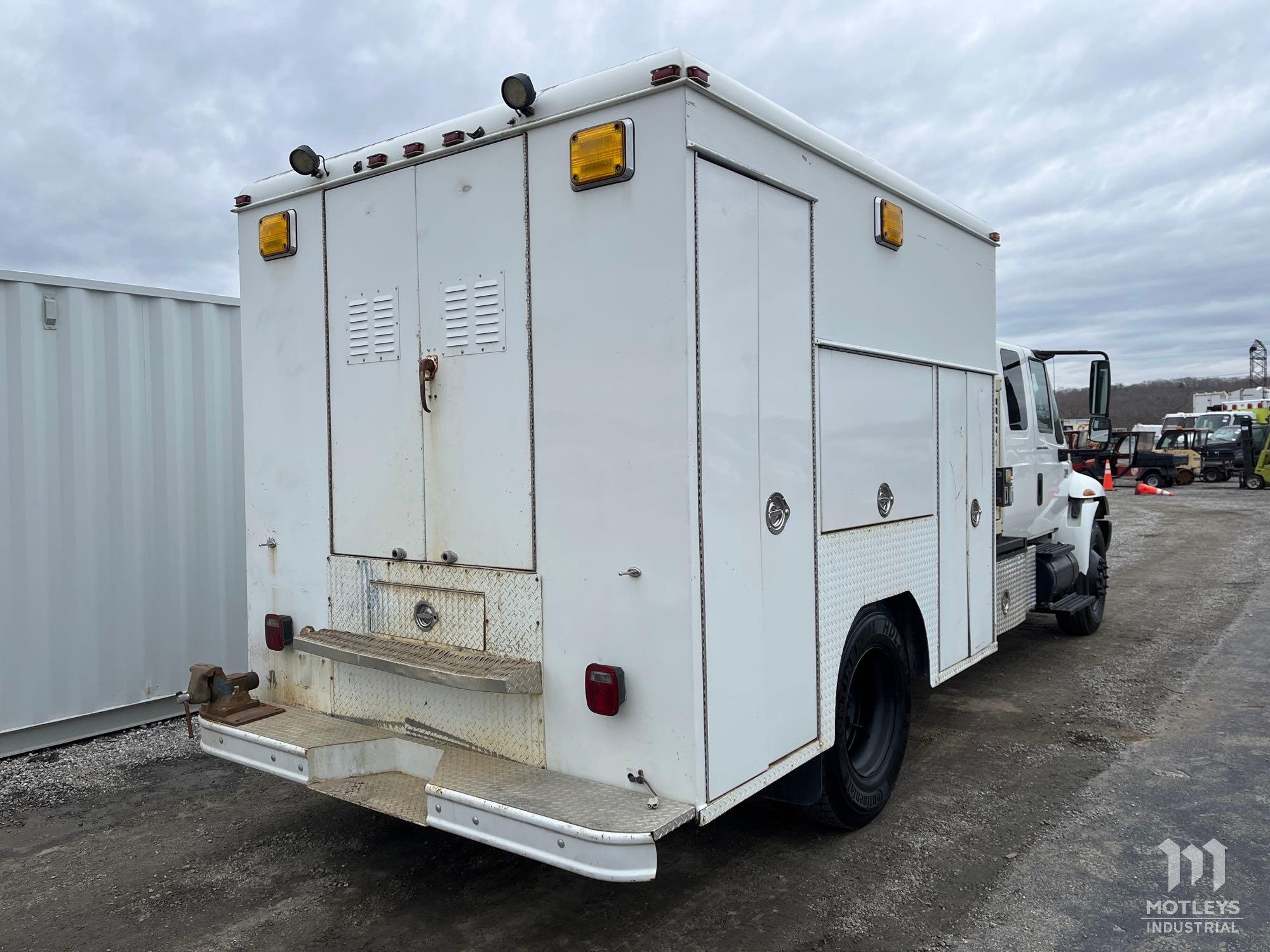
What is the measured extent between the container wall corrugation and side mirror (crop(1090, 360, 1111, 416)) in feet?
22.0

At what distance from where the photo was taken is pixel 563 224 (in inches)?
126

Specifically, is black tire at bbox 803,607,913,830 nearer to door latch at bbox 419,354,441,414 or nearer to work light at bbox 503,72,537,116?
door latch at bbox 419,354,441,414

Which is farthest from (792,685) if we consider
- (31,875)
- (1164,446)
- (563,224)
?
(1164,446)

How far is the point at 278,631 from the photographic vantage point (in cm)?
412

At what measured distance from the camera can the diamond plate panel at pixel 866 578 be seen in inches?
147

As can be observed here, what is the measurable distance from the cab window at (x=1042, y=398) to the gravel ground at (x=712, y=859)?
2279mm

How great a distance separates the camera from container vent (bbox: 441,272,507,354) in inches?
135

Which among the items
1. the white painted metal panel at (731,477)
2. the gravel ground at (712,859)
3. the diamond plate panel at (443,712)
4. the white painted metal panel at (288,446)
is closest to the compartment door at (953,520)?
the gravel ground at (712,859)

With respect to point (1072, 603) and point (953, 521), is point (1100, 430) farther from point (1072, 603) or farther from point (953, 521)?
point (953, 521)

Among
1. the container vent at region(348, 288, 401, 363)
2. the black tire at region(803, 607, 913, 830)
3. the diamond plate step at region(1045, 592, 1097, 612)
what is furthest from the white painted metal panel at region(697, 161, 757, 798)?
the diamond plate step at region(1045, 592, 1097, 612)

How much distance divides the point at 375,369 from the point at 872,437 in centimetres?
219

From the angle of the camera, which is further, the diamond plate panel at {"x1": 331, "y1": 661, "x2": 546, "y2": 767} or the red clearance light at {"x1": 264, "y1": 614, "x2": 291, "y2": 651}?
the red clearance light at {"x1": 264, "y1": 614, "x2": 291, "y2": 651}

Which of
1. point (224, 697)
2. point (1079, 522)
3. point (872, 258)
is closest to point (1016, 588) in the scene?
point (1079, 522)

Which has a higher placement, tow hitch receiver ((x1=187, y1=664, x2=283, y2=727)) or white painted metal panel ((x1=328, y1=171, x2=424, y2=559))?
white painted metal panel ((x1=328, y1=171, x2=424, y2=559))
